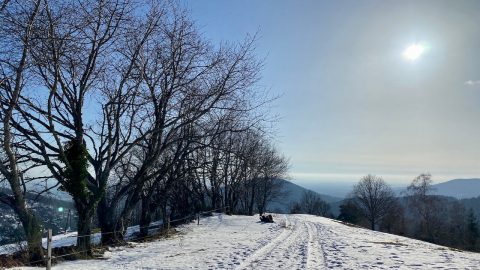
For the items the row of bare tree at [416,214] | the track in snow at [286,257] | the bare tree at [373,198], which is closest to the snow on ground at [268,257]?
the track in snow at [286,257]

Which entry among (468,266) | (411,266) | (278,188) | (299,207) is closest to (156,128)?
(411,266)

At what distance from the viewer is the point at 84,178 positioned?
15570 millimetres

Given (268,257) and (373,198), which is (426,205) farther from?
(268,257)

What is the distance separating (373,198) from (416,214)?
1023cm

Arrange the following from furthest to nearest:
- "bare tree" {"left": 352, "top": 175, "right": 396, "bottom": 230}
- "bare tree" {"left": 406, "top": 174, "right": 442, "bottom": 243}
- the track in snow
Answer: "bare tree" {"left": 352, "top": 175, "right": 396, "bottom": 230} → "bare tree" {"left": 406, "top": 174, "right": 442, "bottom": 243} → the track in snow

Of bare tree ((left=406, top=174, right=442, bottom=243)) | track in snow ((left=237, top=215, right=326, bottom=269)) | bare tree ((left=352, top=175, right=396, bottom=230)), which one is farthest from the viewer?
bare tree ((left=352, top=175, right=396, bottom=230))

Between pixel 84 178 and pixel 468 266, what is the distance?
43.9 ft

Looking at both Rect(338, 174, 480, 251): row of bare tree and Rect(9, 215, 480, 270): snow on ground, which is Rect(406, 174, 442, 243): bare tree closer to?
Rect(338, 174, 480, 251): row of bare tree

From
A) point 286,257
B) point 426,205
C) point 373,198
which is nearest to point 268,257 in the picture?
point 286,257

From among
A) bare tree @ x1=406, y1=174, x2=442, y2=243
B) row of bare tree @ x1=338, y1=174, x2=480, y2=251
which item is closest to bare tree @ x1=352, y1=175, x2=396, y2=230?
row of bare tree @ x1=338, y1=174, x2=480, y2=251

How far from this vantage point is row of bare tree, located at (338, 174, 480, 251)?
248 feet

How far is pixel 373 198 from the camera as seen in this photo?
9244 centimetres

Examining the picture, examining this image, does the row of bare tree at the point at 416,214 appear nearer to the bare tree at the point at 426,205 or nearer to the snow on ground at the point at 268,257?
the bare tree at the point at 426,205

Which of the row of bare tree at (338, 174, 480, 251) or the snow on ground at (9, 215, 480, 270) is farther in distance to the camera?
the row of bare tree at (338, 174, 480, 251)
